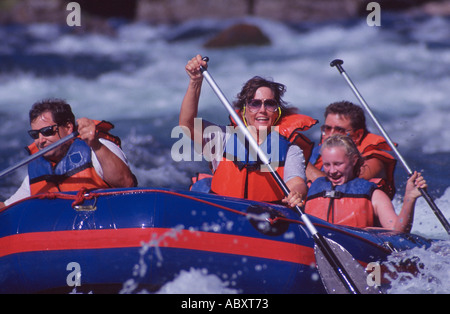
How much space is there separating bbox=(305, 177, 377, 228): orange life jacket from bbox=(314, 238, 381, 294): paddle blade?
631 millimetres

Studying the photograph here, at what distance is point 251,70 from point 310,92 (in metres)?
1.98

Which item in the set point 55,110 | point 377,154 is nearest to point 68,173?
point 55,110

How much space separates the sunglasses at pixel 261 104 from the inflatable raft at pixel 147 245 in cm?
74

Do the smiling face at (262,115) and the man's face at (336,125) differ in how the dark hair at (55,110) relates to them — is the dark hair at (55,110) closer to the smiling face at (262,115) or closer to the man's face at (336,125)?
the smiling face at (262,115)

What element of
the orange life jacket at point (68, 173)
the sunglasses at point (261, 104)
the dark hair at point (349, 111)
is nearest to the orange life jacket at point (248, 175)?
the sunglasses at point (261, 104)

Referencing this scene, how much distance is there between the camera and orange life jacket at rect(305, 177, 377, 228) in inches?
160

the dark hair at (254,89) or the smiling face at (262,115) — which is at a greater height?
the dark hair at (254,89)

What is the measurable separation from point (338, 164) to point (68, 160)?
5.34 feet

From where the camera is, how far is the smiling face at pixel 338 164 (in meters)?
4.08

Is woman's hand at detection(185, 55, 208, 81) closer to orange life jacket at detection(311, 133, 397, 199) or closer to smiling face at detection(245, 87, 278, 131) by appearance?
smiling face at detection(245, 87, 278, 131)

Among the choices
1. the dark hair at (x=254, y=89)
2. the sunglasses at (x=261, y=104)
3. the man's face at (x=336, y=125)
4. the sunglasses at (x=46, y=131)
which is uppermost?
the dark hair at (x=254, y=89)

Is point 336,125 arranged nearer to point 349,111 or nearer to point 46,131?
point 349,111

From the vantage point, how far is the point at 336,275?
3385 mm
